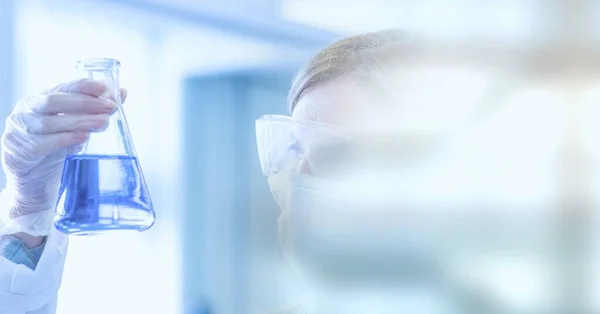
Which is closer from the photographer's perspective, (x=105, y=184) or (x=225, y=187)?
(x=105, y=184)

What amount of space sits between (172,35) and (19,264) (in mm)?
524

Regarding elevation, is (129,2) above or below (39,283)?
above

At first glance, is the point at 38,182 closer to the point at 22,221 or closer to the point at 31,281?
the point at 22,221

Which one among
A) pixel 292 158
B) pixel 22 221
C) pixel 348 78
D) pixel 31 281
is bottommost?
pixel 31 281

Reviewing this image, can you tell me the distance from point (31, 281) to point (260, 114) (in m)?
0.49

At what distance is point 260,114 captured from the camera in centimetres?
106

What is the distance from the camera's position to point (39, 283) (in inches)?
40.4

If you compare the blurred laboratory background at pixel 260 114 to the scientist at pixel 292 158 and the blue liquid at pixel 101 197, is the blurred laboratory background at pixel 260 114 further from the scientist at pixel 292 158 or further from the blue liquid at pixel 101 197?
the blue liquid at pixel 101 197

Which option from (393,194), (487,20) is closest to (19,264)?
(393,194)

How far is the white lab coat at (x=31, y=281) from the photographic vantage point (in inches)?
40.0

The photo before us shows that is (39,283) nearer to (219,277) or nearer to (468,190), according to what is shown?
(219,277)

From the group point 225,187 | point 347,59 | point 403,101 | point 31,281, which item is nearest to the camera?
point 403,101

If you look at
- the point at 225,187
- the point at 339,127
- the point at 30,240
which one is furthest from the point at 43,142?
the point at 339,127

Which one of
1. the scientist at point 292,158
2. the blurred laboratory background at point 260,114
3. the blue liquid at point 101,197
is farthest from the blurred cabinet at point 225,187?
the blue liquid at point 101,197
